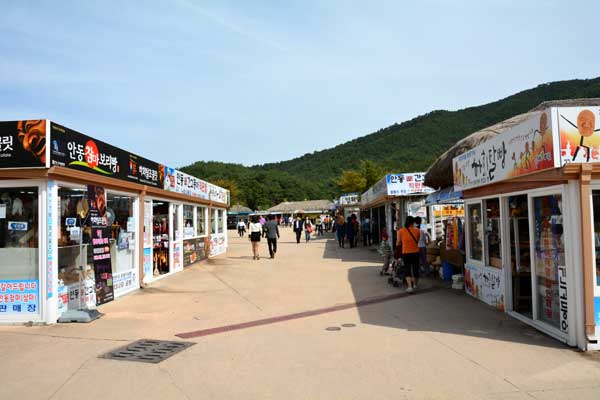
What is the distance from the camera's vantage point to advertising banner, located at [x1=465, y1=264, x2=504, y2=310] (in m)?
8.05

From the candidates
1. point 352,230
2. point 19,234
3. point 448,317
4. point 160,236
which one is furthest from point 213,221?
point 448,317

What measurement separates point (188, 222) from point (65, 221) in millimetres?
7555

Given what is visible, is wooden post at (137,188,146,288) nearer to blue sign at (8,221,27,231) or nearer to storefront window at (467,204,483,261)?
blue sign at (8,221,27,231)

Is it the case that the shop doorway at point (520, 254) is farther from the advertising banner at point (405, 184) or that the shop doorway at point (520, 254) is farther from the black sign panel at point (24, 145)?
the advertising banner at point (405, 184)

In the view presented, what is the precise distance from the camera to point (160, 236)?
13.3 meters

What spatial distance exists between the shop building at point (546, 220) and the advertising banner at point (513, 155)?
1 centimetres

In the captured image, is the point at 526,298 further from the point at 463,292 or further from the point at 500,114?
the point at 500,114

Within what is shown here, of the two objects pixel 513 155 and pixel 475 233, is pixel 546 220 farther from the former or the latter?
pixel 475 233

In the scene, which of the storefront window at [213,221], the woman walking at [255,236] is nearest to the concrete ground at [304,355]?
the woman walking at [255,236]

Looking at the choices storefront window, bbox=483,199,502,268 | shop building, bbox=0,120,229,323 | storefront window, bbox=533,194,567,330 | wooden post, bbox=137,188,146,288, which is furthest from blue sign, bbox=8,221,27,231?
storefront window, bbox=483,199,502,268

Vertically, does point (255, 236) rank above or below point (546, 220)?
below

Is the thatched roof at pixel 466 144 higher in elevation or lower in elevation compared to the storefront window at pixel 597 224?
higher

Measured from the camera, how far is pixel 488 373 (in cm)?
488

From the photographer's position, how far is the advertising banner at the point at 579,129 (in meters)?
5.70
